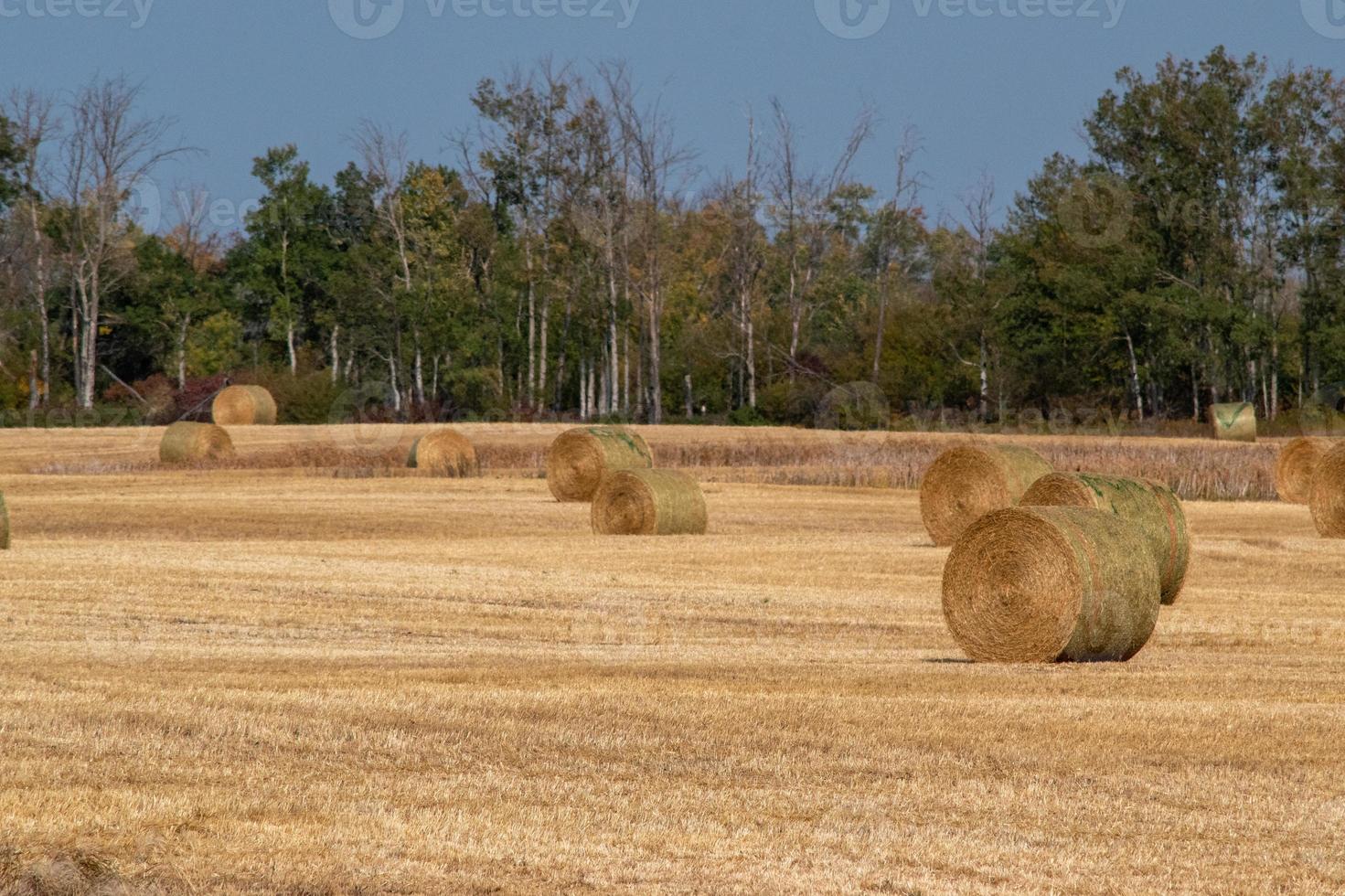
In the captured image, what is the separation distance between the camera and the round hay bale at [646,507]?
28.3 m

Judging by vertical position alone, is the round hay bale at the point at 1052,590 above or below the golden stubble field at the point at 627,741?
above

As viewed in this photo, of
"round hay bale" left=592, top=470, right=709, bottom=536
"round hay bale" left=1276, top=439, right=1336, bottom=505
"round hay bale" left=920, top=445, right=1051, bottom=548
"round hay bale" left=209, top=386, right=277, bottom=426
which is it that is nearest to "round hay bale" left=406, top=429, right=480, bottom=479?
"round hay bale" left=209, top=386, right=277, bottom=426

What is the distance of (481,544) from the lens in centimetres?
2703

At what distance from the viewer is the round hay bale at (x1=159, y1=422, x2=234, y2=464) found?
4384cm

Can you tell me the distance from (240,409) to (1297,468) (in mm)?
32001

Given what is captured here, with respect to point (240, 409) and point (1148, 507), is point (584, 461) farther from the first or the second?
point (240, 409)

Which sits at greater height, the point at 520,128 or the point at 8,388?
the point at 520,128

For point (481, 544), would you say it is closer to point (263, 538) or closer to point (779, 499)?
point (263, 538)

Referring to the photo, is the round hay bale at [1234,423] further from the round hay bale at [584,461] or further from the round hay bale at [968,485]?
the round hay bale at [968,485]

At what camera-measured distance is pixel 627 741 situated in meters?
10.6

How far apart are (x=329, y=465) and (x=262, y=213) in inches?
1536

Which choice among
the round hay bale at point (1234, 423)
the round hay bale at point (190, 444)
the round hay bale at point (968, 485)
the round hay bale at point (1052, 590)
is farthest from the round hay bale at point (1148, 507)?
the round hay bale at point (1234, 423)

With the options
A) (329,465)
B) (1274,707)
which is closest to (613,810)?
(1274,707)

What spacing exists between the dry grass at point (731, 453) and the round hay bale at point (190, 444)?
54 cm
